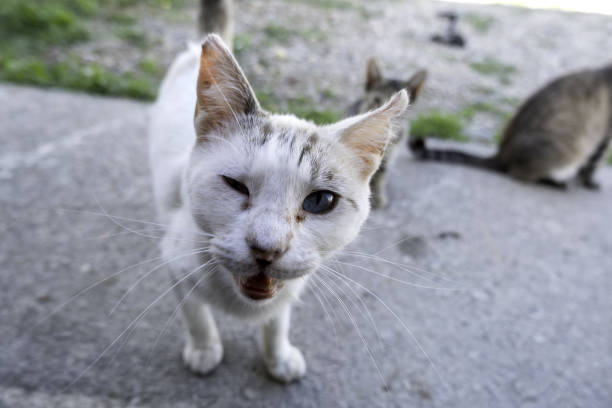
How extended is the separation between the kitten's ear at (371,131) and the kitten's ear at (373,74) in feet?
5.57

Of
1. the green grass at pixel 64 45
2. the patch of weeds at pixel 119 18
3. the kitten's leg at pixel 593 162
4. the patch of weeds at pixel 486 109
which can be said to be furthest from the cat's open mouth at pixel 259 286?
the patch of weeds at pixel 119 18

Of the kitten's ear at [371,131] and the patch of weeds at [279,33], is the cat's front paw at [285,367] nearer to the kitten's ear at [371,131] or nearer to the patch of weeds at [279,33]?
the kitten's ear at [371,131]

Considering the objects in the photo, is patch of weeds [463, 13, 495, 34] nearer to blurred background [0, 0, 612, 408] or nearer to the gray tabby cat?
blurred background [0, 0, 612, 408]

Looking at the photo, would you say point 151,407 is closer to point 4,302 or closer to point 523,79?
point 4,302

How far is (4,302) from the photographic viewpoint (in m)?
1.69

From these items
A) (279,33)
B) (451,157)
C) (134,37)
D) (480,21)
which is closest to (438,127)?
(451,157)

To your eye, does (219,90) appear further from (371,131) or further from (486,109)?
(486,109)

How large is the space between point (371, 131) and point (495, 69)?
559 cm

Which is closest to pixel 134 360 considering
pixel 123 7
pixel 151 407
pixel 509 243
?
pixel 151 407

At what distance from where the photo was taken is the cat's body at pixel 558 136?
10.9 ft

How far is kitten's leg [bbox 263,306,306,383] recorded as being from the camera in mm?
1491

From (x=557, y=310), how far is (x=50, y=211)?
287cm

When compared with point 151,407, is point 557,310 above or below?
above

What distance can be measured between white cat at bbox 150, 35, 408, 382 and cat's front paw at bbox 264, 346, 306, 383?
26 centimetres
